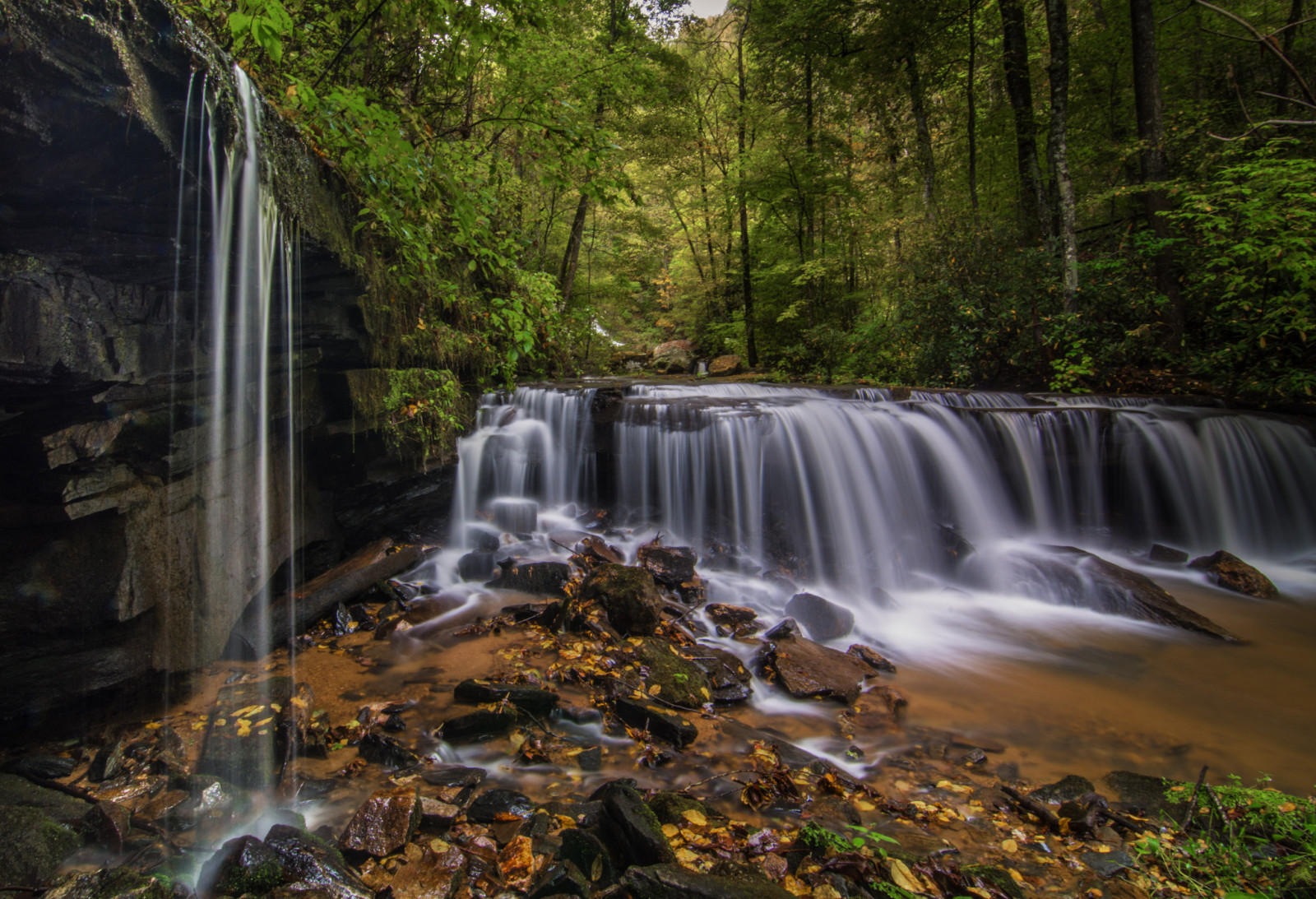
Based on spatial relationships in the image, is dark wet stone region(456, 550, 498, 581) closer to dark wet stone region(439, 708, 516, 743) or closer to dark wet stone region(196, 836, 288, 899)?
dark wet stone region(439, 708, 516, 743)

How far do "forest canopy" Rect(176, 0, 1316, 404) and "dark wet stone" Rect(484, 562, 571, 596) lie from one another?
228 centimetres

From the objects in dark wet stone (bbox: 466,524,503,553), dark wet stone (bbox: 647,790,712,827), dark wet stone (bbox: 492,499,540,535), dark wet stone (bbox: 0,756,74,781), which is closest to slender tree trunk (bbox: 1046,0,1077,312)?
dark wet stone (bbox: 492,499,540,535)

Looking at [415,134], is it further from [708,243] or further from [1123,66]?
[708,243]

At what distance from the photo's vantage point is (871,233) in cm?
1488

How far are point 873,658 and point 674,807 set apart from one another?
10.3 ft

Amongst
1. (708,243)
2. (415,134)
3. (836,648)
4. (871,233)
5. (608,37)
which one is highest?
(608,37)

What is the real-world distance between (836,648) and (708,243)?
766 inches

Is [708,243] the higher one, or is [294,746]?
[708,243]

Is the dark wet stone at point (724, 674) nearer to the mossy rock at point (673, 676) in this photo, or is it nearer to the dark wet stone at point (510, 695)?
the mossy rock at point (673, 676)

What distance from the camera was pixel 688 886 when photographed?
2061 mm

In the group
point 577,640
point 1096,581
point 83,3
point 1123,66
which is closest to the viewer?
point 83,3

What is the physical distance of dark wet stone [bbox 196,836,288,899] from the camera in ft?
6.99

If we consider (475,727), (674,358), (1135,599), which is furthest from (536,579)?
(674,358)

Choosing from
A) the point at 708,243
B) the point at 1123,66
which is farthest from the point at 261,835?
the point at 708,243
